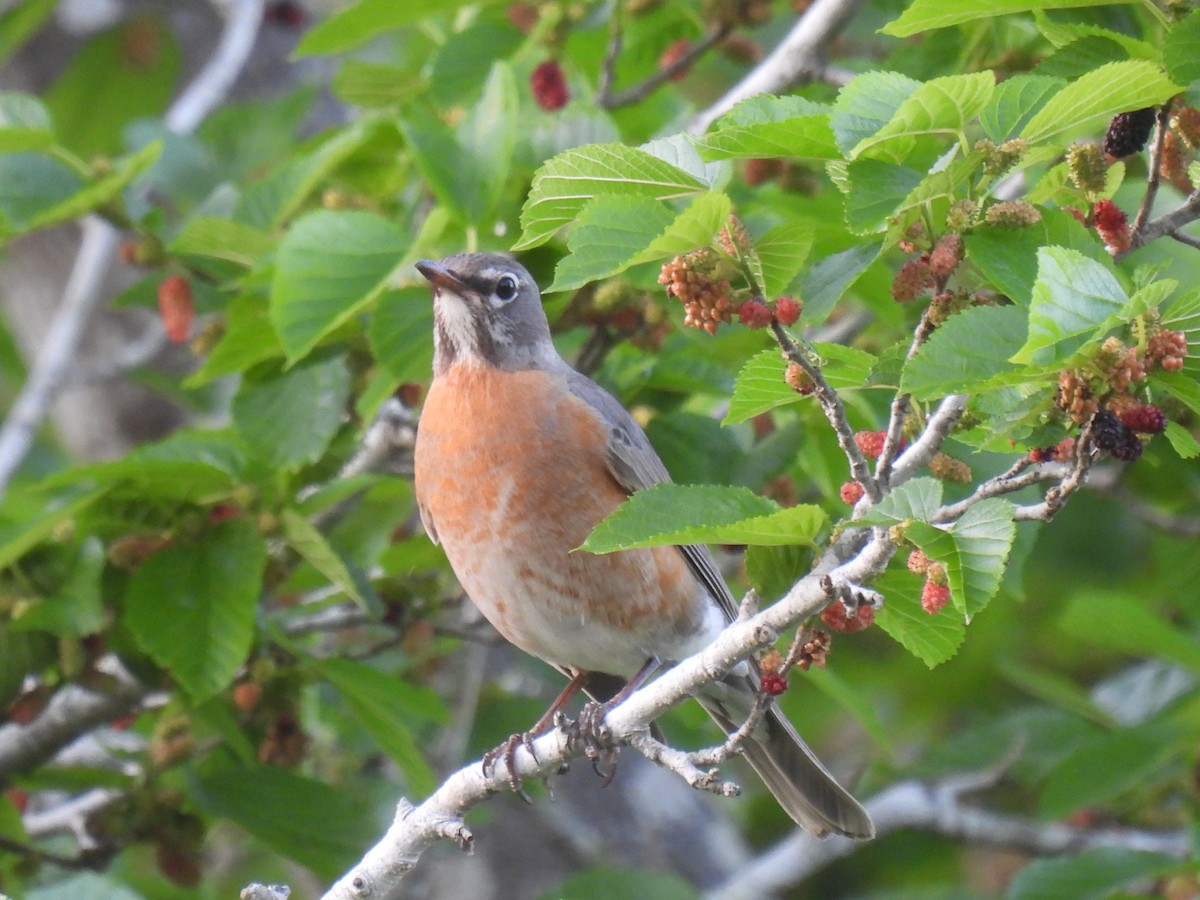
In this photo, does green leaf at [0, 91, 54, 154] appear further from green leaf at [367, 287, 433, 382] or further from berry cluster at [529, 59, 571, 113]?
berry cluster at [529, 59, 571, 113]

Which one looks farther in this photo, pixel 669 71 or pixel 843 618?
pixel 669 71

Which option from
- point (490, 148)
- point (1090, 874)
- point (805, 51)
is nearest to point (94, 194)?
point (490, 148)

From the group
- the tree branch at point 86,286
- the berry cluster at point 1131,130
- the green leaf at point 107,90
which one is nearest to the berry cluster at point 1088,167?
the berry cluster at point 1131,130

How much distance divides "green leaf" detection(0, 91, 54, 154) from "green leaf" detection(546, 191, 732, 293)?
7.87 ft

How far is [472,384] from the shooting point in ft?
14.1

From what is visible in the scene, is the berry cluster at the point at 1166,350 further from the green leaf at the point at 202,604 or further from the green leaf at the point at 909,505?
the green leaf at the point at 202,604

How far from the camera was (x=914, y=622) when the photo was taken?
8.53ft

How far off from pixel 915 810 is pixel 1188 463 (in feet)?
5.89

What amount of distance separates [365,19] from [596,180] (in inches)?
95.6

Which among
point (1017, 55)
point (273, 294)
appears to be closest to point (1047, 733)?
point (1017, 55)

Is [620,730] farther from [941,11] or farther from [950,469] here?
[941,11]

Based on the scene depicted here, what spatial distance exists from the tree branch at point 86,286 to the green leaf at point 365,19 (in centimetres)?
98

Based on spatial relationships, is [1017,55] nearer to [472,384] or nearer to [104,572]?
[472,384]

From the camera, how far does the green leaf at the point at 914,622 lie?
2.57 m
